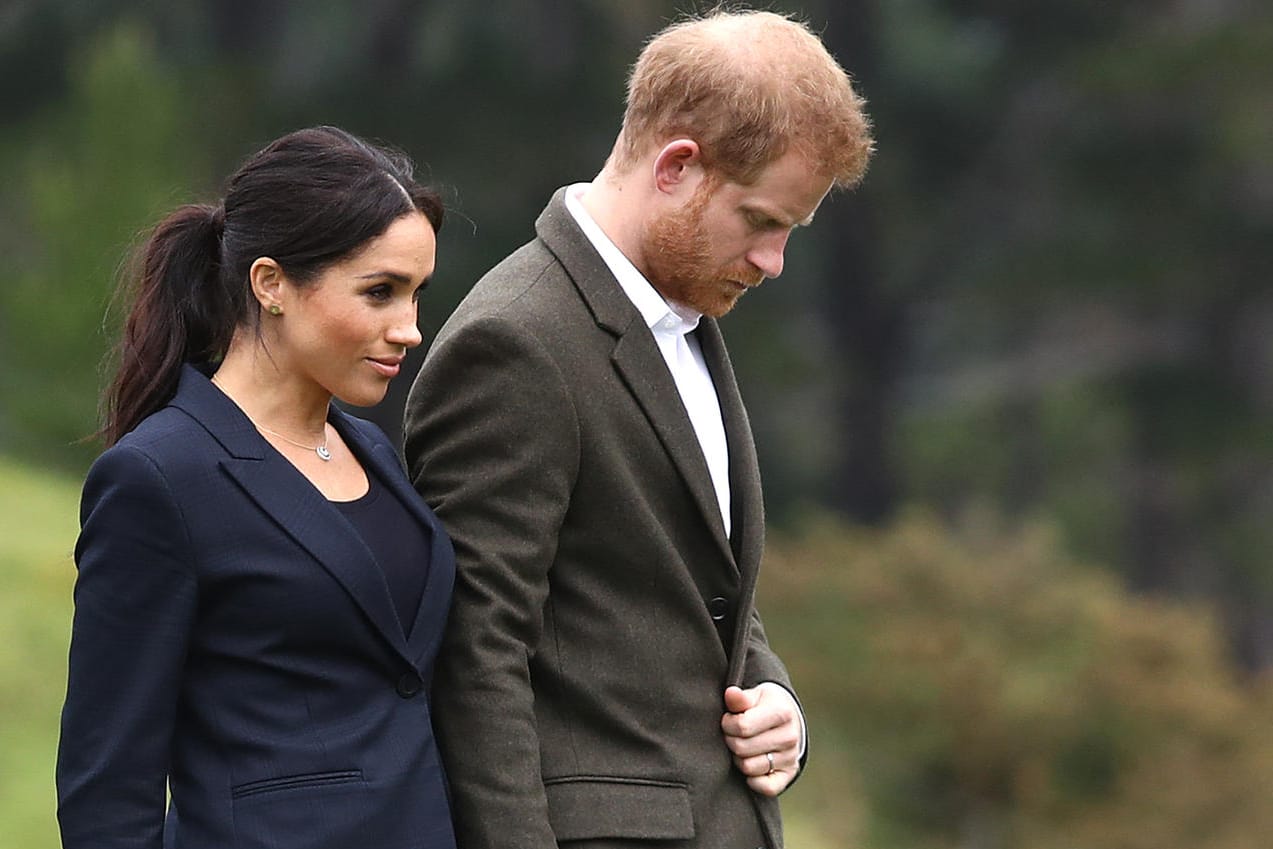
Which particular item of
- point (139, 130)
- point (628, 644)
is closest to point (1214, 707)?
point (139, 130)

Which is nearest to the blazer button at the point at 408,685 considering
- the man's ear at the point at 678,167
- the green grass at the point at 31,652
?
the man's ear at the point at 678,167

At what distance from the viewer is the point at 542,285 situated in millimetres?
2441

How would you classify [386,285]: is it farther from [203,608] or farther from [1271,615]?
[1271,615]

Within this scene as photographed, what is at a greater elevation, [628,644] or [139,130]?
[139,130]

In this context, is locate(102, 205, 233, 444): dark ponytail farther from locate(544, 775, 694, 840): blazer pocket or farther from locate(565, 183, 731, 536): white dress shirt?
locate(544, 775, 694, 840): blazer pocket

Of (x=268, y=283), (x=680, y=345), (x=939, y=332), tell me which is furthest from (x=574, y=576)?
(x=939, y=332)

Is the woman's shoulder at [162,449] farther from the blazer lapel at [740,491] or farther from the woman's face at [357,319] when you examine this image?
the blazer lapel at [740,491]

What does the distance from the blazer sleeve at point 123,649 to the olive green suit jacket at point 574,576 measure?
37cm

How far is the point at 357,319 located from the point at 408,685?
40 cm

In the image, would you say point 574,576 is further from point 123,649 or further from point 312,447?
point 123,649

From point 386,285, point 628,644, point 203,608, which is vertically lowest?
point 203,608

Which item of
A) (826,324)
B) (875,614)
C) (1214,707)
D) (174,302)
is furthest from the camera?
(826,324)

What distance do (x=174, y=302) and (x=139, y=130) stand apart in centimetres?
824

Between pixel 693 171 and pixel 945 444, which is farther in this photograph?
pixel 945 444
